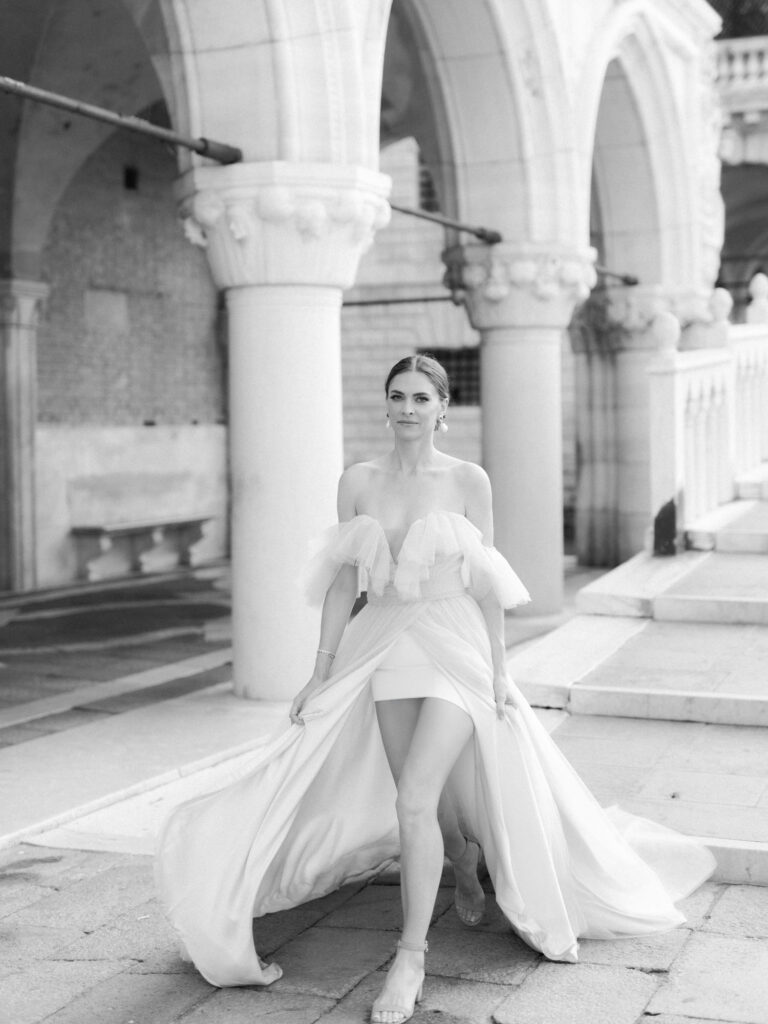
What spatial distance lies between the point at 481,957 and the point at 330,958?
0.37 metres

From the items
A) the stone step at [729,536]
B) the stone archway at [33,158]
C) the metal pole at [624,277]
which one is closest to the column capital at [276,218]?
the stone step at [729,536]

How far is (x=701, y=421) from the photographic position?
8.20 m

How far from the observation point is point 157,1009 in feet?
10.5

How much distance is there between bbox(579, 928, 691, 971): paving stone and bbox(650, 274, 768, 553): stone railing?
13.8 ft

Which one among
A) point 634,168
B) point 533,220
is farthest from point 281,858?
point 634,168

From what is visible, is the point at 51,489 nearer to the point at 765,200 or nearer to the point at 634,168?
the point at 634,168

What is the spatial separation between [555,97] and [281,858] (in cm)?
713

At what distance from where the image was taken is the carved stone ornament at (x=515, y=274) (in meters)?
9.48

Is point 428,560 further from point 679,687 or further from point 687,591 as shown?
point 687,591

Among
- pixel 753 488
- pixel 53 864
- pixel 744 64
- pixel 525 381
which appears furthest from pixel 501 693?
pixel 744 64

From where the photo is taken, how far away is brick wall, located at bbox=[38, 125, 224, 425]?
1333 cm

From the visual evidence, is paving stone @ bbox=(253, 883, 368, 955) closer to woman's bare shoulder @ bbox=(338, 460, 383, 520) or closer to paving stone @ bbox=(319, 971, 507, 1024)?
paving stone @ bbox=(319, 971, 507, 1024)

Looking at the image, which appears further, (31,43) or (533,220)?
(31,43)

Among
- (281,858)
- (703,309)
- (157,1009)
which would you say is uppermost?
(703,309)
